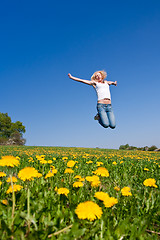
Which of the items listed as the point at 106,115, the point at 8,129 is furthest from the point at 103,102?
the point at 8,129

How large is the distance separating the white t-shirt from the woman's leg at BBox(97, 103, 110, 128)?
35 centimetres

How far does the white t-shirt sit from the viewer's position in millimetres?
6427

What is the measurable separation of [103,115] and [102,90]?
1113 millimetres

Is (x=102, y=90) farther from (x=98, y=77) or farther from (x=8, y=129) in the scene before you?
(x=8, y=129)

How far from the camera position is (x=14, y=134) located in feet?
167

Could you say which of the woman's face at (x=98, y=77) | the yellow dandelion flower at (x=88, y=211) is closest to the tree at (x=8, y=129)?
the woman's face at (x=98, y=77)

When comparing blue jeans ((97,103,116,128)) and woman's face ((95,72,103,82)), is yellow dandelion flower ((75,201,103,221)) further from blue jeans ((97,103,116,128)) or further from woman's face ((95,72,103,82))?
woman's face ((95,72,103,82))

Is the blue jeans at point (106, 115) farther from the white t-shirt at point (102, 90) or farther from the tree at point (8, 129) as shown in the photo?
the tree at point (8, 129)

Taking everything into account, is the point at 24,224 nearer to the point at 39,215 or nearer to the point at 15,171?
the point at 39,215

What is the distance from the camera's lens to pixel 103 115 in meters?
5.93

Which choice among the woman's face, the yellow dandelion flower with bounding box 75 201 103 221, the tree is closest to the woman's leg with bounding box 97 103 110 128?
the woman's face

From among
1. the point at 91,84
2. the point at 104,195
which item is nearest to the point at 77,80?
the point at 91,84

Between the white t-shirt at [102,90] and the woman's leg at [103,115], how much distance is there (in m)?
0.35

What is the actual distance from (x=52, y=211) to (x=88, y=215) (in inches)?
29.1
